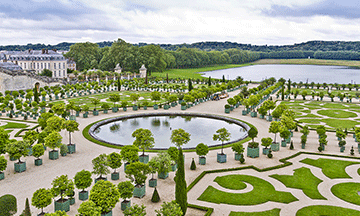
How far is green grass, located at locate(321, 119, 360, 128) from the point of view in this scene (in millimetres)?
41344

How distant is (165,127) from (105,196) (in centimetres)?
2427

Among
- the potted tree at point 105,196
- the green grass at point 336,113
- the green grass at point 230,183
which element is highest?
the green grass at point 336,113

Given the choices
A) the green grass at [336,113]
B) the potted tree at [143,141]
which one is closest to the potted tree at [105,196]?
the potted tree at [143,141]

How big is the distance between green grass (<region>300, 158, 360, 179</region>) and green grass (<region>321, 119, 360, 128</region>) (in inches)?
594

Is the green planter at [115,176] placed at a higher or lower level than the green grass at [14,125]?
lower

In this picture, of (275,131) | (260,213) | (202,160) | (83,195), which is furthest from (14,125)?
(260,213)

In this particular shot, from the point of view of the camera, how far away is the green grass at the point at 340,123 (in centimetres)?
4134

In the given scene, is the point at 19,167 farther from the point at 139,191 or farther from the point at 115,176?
the point at 139,191

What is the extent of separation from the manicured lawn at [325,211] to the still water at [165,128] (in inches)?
580

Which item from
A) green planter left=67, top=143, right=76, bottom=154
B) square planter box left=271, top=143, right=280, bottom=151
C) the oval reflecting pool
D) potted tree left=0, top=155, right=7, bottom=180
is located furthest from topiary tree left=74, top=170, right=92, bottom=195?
square planter box left=271, top=143, right=280, bottom=151

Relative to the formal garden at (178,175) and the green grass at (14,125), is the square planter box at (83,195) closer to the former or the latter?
the formal garden at (178,175)

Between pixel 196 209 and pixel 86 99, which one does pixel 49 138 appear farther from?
pixel 86 99

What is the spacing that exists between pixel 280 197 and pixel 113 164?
1242cm

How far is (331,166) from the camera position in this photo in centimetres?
2692
